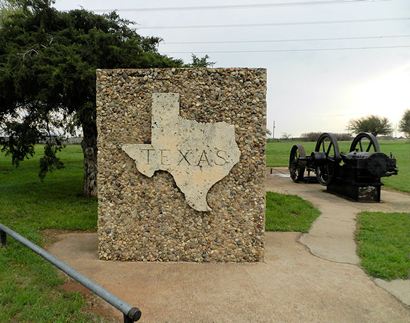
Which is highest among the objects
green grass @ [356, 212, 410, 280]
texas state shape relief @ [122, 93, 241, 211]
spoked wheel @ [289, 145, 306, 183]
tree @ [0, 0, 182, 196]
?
tree @ [0, 0, 182, 196]

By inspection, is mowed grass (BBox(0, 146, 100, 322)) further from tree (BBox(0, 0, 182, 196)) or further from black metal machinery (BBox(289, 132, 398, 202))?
black metal machinery (BBox(289, 132, 398, 202))

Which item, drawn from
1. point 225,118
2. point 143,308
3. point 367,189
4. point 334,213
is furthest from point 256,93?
point 367,189

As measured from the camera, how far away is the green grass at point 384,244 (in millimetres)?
5293

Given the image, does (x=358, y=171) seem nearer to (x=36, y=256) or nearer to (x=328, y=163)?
(x=328, y=163)

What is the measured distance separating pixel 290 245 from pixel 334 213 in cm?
343

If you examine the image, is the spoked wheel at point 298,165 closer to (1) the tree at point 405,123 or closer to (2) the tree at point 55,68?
(2) the tree at point 55,68

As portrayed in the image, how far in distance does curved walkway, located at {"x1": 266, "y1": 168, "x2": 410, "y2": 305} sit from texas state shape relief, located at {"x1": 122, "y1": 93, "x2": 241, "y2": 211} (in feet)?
6.51

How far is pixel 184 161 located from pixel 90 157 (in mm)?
5684

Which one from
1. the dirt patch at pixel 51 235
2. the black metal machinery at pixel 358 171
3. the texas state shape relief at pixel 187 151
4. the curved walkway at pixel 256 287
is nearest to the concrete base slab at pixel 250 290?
the curved walkway at pixel 256 287

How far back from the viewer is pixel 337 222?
28.1ft

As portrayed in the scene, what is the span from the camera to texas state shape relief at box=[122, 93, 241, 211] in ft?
17.9

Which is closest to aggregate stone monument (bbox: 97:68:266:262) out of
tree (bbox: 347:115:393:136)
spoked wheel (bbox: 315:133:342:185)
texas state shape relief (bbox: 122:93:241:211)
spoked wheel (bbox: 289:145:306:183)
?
texas state shape relief (bbox: 122:93:241:211)

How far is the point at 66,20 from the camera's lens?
36.7ft

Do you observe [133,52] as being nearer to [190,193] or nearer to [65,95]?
[65,95]
